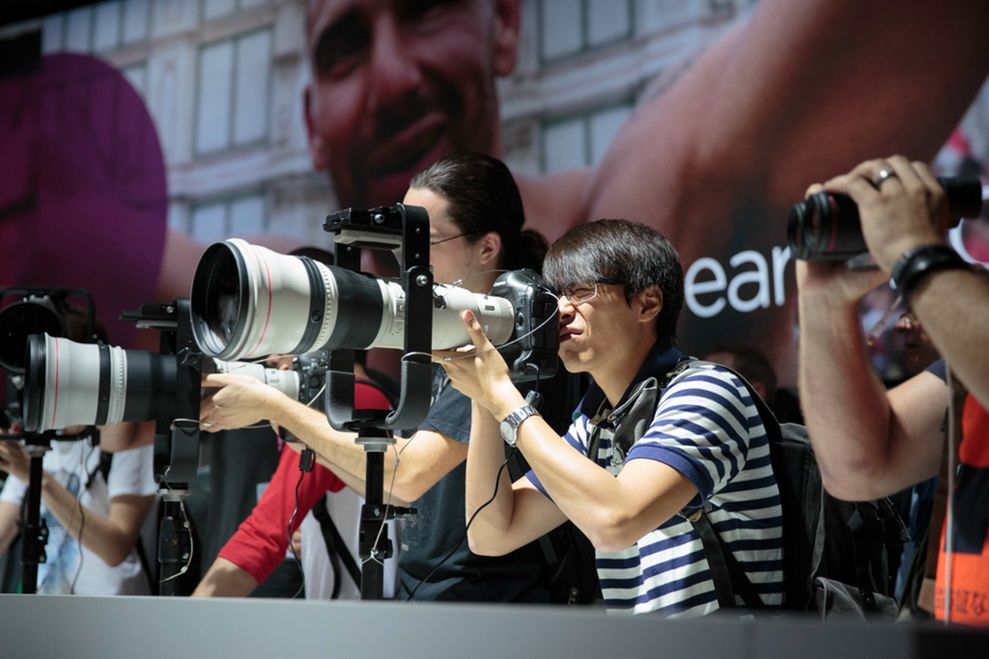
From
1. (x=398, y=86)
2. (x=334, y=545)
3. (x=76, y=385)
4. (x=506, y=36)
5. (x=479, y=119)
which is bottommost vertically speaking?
(x=334, y=545)

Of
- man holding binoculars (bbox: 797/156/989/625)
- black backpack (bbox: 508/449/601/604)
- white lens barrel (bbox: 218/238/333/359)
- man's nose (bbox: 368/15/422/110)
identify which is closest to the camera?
man holding binoculars (bbox: 797/156/989/625)

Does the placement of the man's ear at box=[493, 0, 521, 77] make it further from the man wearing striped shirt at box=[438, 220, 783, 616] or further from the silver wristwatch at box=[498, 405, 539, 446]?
the silver wristwatch at box=[498, 405, 539, 446]

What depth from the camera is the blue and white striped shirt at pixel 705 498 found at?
4.64ft

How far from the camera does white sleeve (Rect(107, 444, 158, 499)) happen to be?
272 cm

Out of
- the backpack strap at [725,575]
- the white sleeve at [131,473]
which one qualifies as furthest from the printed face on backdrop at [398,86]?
the backpack strap at [725,575]

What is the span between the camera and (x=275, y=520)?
231 cm

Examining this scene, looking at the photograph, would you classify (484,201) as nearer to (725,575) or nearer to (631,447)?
(631,447)

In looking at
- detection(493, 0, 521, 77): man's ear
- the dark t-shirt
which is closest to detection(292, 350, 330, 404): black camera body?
the dark t-shirt

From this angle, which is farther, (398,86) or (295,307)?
(398,86)

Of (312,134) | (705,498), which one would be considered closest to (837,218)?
(705,498)

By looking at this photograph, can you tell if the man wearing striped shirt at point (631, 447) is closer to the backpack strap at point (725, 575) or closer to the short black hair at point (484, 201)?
the backpack strap at point (725, 575)

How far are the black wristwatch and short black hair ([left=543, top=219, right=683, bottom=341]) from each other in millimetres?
607

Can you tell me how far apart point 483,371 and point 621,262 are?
284 millimetres

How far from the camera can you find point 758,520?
1.47 metres
